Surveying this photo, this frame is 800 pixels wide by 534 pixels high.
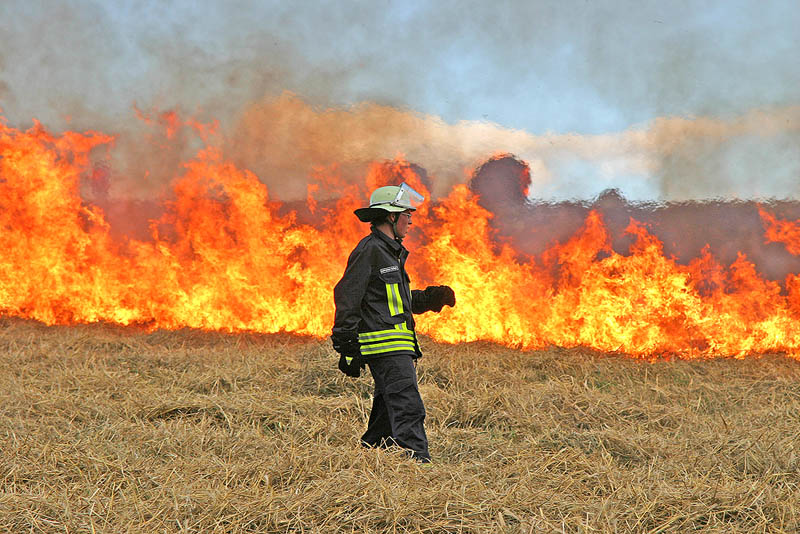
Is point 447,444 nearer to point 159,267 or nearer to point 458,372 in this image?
point 458,372

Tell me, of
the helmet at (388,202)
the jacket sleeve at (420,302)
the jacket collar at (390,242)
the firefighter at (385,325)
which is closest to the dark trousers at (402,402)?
the firefighter at (385,325)

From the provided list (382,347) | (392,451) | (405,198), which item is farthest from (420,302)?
(392,451)

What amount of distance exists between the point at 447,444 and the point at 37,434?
289 centimetres

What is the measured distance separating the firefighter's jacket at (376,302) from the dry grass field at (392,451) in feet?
2.20

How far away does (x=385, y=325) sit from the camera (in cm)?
438

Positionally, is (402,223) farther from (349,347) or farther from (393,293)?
(349,347)

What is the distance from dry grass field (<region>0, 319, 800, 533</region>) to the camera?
3.43 meters

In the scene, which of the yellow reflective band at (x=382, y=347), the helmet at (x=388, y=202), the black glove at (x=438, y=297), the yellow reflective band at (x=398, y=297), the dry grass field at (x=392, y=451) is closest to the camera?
the dry grass field at (x=392, y=451)

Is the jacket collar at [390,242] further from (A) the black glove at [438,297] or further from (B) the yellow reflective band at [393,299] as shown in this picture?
(A) the black glove at [438,297]

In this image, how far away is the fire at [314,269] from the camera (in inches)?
426

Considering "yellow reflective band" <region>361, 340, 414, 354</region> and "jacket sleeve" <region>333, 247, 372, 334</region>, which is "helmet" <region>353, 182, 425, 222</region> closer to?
"jacket sleeve" <region>333, 247, 372, 334</region>

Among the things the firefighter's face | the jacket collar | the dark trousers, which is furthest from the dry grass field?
the firefighter's face

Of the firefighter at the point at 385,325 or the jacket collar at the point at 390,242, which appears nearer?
the firefighter at the point at 385,325

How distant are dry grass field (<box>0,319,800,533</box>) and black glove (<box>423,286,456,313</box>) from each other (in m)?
1.05
